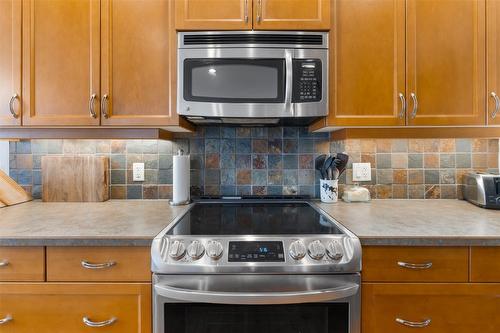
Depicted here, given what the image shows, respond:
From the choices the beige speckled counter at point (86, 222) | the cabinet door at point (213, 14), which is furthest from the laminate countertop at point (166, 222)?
the cabinet door at point (213, 14)

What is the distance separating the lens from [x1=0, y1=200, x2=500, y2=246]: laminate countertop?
1092 mm

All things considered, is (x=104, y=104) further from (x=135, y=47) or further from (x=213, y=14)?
(x=213, y=14)

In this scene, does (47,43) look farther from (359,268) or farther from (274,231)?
(359,268)

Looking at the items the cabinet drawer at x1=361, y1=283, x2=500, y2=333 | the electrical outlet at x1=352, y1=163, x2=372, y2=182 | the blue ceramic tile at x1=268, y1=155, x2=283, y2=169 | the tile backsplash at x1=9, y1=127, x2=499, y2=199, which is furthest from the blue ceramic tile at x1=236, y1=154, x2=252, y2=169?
the cabinet drawer at x1=361, y1=283, x2=500, y2=333

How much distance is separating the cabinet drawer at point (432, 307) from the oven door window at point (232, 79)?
2.99 ft

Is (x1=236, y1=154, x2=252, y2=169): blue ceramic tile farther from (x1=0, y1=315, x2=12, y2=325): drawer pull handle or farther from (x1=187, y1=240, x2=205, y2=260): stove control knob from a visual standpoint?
(x1=0, y1=315, x2=12, y2=325): drawer pull handle

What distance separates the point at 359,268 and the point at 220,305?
20.1 inches

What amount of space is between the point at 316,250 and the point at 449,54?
1.18 meters

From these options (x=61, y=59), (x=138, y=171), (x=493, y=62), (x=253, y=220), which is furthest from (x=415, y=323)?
(x=61, y=59)

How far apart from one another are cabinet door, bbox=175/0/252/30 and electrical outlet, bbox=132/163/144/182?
81 centimetres

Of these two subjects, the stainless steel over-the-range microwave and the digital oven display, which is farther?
the stainless steel over-the-range microwave

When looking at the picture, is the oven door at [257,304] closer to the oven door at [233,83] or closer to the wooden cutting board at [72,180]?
the oven door at [233,83]

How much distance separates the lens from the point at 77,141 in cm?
179

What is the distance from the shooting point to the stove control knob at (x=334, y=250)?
1059 mm
